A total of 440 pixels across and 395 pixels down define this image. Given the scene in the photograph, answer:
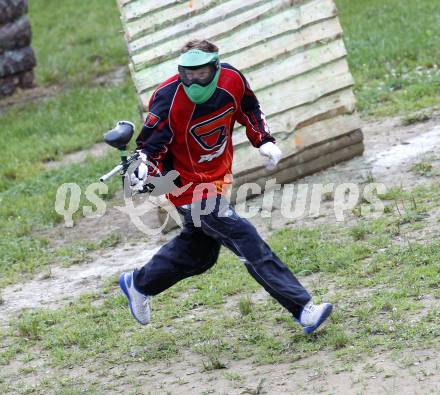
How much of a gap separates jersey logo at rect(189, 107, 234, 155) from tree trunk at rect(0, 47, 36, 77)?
27.8 feet

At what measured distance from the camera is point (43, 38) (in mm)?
16453

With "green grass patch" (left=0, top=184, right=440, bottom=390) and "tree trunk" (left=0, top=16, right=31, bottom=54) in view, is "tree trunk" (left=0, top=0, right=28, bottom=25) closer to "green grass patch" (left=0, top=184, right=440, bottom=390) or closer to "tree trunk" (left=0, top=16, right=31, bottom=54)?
"tree trunk" (left=0, top=16, right=31, bottom=54)

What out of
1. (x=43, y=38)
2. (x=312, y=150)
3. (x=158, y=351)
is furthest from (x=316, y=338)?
(x=43, y=38)

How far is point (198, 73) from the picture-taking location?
5.29 m

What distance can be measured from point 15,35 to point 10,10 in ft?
1.11

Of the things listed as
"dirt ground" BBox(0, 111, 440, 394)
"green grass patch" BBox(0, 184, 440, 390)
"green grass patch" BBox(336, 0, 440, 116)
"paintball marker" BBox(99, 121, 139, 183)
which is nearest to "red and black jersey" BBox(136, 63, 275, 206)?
"paintball marker" BBox(99, 121, 139, 183)

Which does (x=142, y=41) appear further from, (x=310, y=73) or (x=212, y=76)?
(x=212, y=76)

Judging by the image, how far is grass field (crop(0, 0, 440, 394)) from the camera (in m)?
5.36

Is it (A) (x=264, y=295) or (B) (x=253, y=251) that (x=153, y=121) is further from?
(A) (x=264, y=295)

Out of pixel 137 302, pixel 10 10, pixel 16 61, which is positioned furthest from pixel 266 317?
pixel 10 10

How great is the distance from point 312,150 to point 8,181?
3274 millimetres

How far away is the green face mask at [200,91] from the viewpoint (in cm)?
530

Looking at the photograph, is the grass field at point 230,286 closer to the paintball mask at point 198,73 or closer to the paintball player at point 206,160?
the paintball player at point 206,160

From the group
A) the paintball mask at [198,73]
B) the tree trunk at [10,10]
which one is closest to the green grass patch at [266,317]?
the paintball mask at [198,73]
